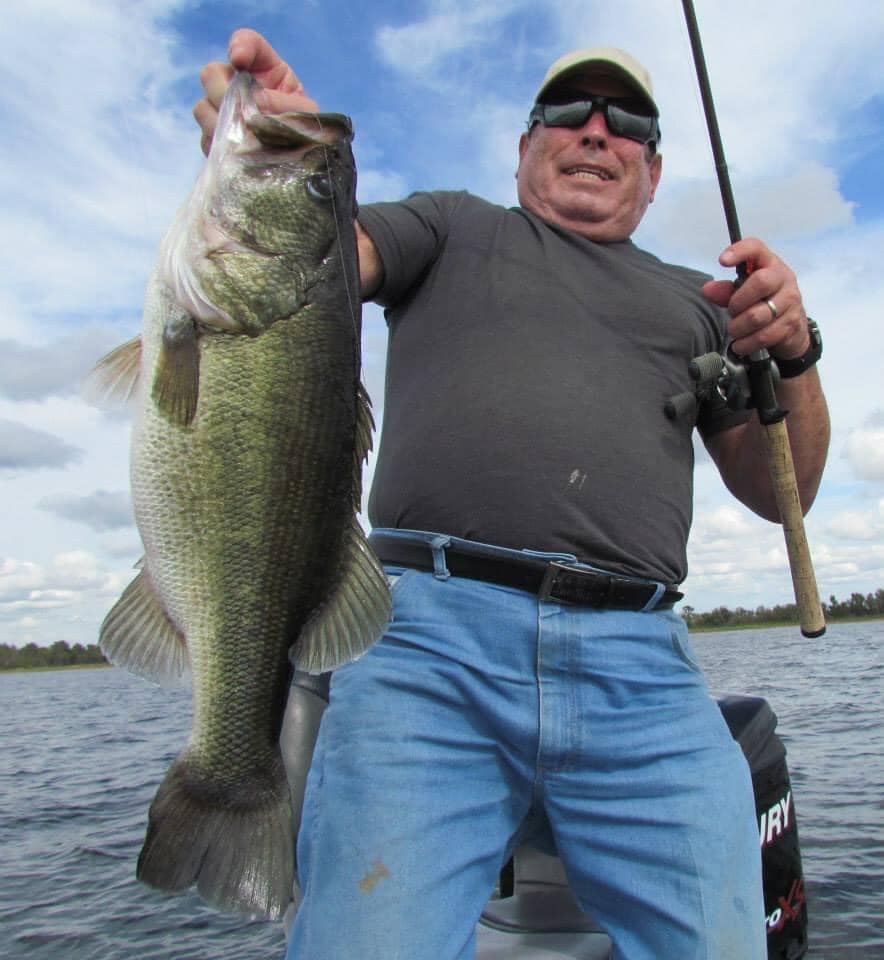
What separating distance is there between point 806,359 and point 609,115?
1.14 metres

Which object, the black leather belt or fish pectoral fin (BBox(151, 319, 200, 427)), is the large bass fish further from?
the black leather belt

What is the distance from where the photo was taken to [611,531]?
252 cm

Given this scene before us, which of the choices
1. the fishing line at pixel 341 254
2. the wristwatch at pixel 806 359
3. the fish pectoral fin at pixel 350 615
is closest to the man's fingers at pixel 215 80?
the fishing line at pixel 341 254

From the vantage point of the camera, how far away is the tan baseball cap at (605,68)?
320cm

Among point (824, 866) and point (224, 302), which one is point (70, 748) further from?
point (224, 302)

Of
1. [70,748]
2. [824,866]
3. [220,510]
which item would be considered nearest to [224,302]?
[220,510]

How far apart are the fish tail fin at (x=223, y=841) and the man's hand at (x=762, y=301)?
1910 mm

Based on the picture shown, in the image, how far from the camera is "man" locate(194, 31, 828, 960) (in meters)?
2.17

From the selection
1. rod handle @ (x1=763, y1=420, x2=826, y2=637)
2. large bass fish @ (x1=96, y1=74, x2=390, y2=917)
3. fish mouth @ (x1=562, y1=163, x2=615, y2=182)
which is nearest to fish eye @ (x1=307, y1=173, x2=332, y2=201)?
large bass fish @ (x1=96, y1=74, x2=390, y2=917)

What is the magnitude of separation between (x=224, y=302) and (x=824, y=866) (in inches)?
257

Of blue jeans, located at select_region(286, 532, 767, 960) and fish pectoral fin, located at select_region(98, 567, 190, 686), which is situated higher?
fish pectoral fin, located at select_region(98, 567, 190, 686)

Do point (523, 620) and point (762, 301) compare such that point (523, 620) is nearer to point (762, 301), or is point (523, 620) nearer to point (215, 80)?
point (762, 301)

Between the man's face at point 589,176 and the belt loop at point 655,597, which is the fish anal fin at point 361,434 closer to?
the belt loop at point 655,597

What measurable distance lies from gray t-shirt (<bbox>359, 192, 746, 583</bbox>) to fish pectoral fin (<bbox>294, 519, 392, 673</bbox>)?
372 mm
